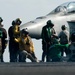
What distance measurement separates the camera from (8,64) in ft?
56.6

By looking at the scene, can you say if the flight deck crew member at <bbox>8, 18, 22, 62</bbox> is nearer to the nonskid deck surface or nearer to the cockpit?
the nonskid deck surface

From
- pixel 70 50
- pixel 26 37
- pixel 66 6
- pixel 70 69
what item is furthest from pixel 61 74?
pixel 66 6

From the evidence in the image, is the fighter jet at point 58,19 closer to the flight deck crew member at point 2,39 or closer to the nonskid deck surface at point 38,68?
the flight deck crew member at point 2,39

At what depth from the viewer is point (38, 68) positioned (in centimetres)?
1700

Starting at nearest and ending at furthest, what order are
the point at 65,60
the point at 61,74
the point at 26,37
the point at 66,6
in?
the point at 61,74, the point at 65,60, the point at 26,37, the point at 66,6

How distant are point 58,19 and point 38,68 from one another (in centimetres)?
1118

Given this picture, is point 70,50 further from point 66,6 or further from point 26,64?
point 66,6

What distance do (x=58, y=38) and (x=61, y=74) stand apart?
340 cm

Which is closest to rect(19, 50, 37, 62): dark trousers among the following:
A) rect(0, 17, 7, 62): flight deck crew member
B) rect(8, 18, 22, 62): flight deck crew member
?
rect(8, 18, 22, 62): flight deck crew member

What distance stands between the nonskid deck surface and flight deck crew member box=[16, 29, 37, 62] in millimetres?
1471

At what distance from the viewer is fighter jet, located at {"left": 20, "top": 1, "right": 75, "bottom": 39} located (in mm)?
25244

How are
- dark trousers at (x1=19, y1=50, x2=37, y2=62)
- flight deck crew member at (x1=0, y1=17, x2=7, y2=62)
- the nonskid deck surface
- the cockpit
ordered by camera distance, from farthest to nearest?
the cockpit
flight deck crew member at (x1=0, y1=17, x2=7, y2=62)
dark trousers at (x1=19, y1=50, x2=37, y2=62)
the nonskid deck surface

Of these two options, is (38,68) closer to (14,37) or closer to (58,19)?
(14,37)

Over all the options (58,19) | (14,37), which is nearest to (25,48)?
(14,37)
